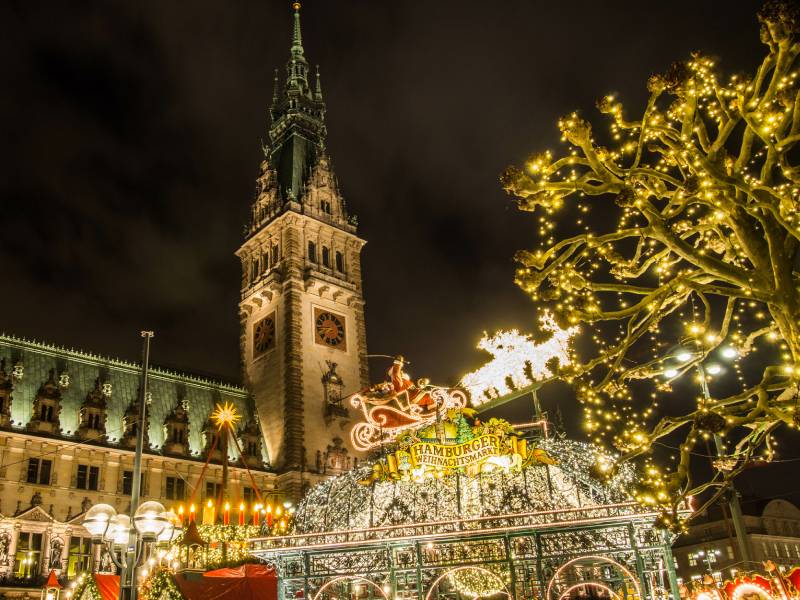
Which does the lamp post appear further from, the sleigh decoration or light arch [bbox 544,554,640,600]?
the sleigh decoration

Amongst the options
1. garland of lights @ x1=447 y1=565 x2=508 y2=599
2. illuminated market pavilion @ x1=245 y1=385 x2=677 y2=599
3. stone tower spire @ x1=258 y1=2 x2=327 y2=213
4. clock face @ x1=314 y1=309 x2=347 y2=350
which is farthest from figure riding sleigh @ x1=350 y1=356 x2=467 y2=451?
stone tower spire @ x1=258 y1=2 x2=327 y2=213

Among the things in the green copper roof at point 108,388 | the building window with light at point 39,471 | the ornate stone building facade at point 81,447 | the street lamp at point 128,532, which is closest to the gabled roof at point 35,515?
the ornate stone building facade at point 81,447

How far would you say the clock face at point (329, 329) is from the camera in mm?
56312

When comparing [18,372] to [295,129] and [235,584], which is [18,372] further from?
[295,129]

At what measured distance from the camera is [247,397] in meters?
56.8

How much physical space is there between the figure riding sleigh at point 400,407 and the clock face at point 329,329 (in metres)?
31.7

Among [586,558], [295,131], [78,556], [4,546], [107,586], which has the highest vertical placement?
[295,131]

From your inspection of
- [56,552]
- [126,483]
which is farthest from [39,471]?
[126,483]

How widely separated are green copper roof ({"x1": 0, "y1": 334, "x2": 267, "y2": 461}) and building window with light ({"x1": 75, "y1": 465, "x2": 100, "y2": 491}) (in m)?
2.35

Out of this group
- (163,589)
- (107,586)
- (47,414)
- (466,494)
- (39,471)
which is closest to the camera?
(163,589)

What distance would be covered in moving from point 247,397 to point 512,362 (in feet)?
118

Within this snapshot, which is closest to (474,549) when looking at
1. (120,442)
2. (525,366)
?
(525,366)

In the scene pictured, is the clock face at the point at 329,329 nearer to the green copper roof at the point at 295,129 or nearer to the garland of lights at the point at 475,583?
the green copper roof at the point at 295,129

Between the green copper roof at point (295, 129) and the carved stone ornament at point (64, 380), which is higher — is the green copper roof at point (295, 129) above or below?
above
